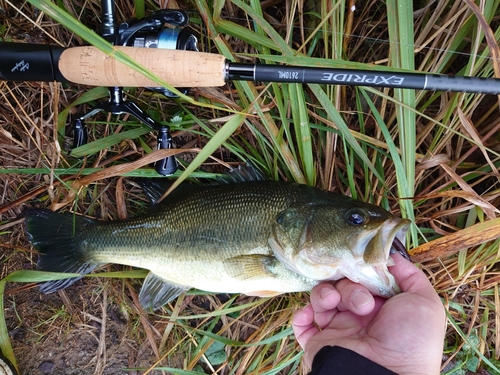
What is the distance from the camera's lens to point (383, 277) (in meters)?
1.83

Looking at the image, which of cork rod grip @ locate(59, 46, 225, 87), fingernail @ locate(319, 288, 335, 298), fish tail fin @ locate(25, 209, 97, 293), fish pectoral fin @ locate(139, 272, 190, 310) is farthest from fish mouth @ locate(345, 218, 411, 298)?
fish tail fin @ locate(25, 209, 97, 293)

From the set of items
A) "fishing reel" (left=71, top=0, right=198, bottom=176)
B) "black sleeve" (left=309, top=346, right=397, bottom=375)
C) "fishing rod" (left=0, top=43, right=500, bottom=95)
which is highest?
"fishing reel" (left=71, top=0, right=198, bottom=176)

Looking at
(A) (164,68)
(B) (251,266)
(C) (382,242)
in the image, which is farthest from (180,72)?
(C) (382,242)

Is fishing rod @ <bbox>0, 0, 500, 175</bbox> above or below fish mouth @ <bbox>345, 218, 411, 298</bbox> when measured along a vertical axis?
above

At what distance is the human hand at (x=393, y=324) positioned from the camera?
5.52 ft

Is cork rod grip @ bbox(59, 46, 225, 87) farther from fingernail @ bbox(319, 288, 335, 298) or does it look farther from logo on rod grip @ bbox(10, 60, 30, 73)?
fingernail @ bbox(319, 288, 335, 298)

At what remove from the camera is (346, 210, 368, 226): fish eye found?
1825mm

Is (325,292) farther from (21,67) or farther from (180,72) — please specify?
(21,67)

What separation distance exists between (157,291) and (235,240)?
71cm

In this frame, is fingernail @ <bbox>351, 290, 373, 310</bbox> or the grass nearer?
fingernail @ <bbox>351, 290, 373, 310</bbox>

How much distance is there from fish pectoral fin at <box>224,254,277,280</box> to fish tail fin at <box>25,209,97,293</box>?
37.6 inches

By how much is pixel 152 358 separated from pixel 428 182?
2.25 metres

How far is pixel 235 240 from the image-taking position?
2.06 m

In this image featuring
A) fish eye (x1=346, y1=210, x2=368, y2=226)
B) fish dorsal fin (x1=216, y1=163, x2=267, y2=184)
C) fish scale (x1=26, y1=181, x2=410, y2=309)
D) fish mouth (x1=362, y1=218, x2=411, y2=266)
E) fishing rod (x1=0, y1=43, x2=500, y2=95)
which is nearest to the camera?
fishing rod (x1=0, y1=43, x2=500, y2=95)
